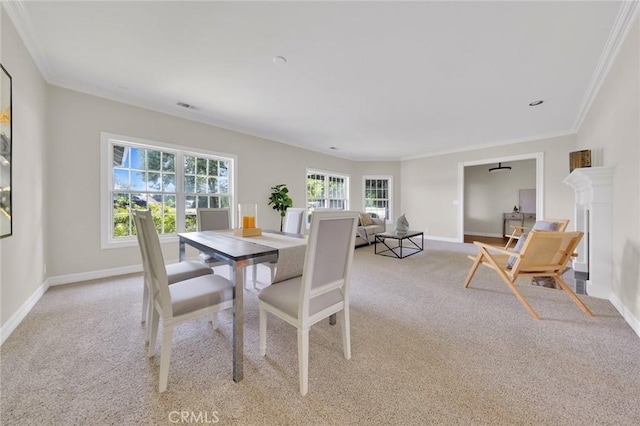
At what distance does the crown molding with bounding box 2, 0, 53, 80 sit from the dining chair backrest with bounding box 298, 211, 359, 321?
285 centimetres

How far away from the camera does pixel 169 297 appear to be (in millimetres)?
1380

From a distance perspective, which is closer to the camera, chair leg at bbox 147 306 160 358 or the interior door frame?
chair leg at bbox 147 306 160 358

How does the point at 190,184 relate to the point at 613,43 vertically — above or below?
below

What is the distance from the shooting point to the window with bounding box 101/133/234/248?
3404 mm

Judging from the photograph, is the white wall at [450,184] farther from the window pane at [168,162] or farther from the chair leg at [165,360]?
the chair leg at [165,360]

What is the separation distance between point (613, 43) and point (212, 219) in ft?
14.7

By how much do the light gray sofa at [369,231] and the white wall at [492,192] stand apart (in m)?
3.87

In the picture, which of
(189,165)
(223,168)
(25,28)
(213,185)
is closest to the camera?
(25,28)

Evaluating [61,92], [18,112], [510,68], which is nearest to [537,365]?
[510,68]

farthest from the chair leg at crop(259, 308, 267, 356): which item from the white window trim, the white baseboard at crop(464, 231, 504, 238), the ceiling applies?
the white baseboard at crop(464, 231, 504, 238)

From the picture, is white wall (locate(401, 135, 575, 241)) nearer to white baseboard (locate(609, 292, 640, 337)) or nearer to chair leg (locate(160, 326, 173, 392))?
white baseboard (locate(609, 292, 640, 337))

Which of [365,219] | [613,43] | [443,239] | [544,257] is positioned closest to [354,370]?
[544,257]

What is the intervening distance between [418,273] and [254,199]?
3344 mm

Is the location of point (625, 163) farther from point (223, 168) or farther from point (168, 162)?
point (168, 162)
